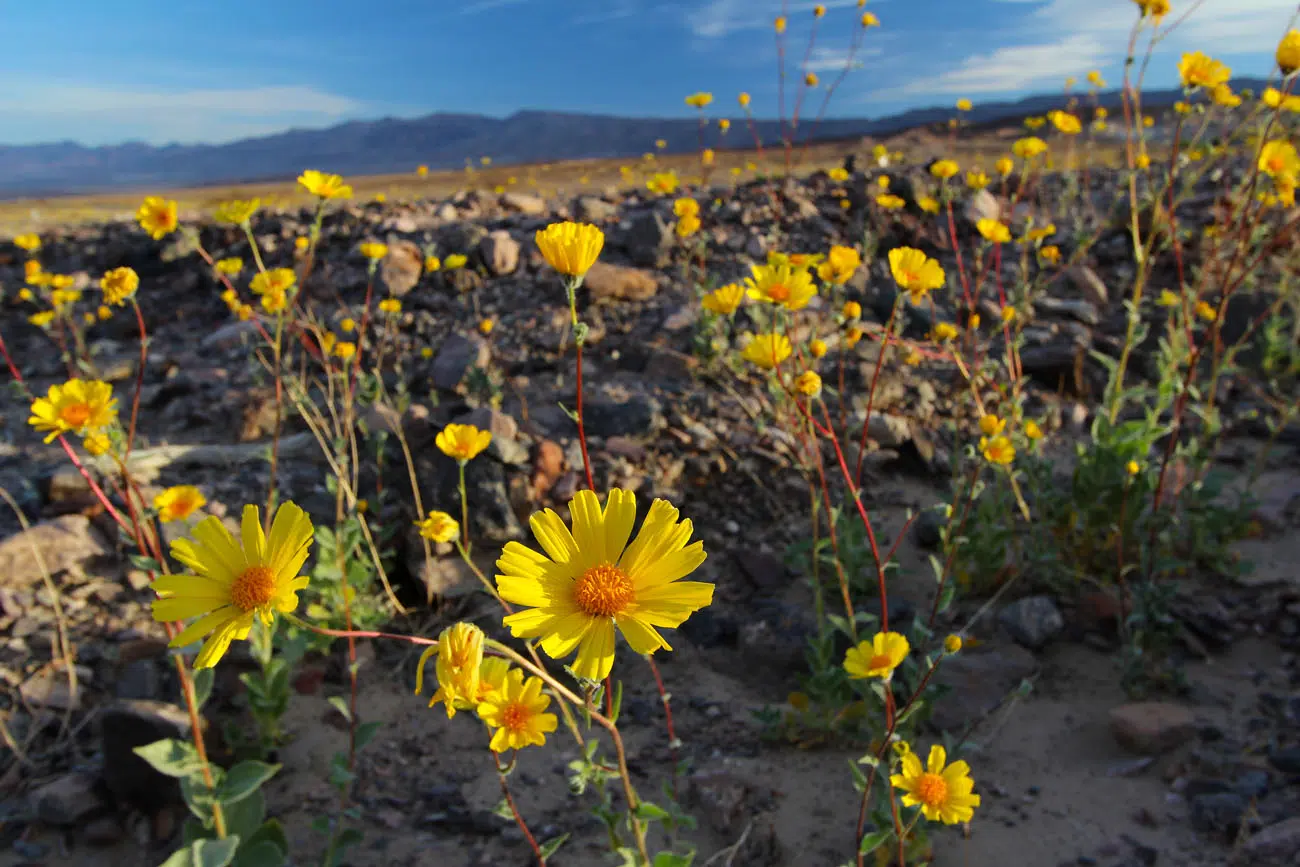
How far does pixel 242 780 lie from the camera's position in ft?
6.46

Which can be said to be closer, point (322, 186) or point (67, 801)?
point (67, 801)

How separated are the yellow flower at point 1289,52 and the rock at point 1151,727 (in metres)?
1.90

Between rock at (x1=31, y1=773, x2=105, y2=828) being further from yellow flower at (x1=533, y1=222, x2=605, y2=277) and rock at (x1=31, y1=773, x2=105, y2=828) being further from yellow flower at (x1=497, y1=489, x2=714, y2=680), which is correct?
yellow flower at (x1=533, y1=222, x2=605, y2=277)

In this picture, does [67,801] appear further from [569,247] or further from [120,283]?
[569,247]

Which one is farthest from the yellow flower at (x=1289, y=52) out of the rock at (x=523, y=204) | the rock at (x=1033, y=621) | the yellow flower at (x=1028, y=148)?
the rock at (x=523, y=204)

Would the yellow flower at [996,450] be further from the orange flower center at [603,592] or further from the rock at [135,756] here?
the rock at [135,756]

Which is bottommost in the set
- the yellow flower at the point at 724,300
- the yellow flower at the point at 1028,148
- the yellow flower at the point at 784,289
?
the yellow flower at the point at 724,300

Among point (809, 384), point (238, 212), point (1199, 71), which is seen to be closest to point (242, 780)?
point (809, 384)

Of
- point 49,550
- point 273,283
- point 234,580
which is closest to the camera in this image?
point 234,580

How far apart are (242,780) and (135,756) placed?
58cm

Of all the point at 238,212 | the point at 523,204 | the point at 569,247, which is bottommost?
the point at 569,247

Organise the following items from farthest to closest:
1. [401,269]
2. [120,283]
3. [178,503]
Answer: [401,269] < [178,503] < [120,283]

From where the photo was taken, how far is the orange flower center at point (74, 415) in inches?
81.8

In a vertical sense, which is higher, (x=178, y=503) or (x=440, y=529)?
(x=440, y=529)
